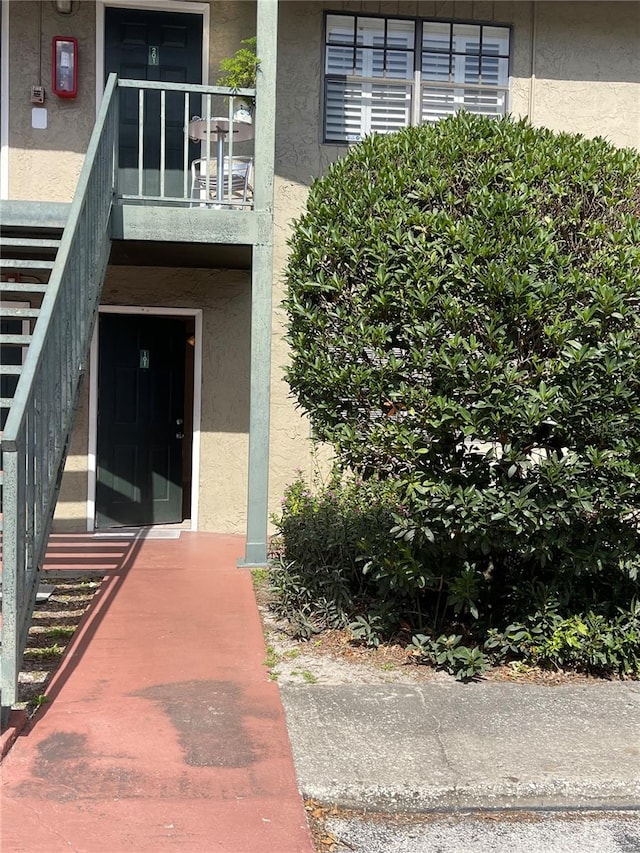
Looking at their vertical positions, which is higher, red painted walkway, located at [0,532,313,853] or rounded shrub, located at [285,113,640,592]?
rounded shrub, located at [285,113,640,592]

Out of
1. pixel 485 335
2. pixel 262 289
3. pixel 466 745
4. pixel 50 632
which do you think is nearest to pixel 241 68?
pixel 262 289

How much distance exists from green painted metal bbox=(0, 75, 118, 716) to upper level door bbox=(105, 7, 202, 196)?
1.53m

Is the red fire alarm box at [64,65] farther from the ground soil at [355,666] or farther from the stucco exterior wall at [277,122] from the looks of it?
the ground soil at [355,666]

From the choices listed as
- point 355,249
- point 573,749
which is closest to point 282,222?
point 355,249

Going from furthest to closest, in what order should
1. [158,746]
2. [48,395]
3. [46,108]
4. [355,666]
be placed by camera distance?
[46,108]
[355,666]
[48,395]
[158,746]

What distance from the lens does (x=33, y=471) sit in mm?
4336

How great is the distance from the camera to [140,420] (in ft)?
28.0

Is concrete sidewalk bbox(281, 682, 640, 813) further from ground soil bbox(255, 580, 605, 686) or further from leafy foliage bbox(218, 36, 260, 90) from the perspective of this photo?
leafy foliage bbox(218, 36, 260, 90)

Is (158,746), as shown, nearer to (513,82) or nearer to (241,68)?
(241,68)

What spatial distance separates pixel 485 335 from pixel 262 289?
10.0 feet

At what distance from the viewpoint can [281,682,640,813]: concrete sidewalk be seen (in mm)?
3579

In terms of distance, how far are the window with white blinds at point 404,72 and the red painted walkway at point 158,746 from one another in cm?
514

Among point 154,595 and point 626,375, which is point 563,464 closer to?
point 626,375

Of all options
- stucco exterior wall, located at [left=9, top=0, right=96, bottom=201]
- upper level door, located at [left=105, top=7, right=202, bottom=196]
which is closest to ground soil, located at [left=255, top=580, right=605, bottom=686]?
upper level door, located at [left=105, top=7, right=202, bottom=196]
